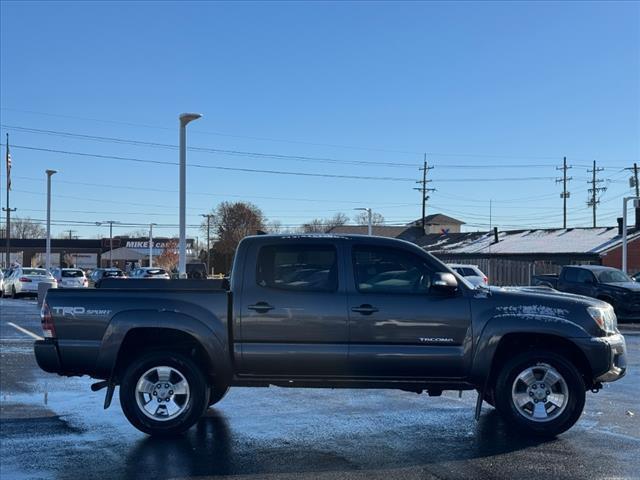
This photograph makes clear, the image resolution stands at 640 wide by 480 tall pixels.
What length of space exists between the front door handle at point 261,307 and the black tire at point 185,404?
0.86 m

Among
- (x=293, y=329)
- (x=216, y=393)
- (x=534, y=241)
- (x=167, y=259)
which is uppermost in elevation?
(x=534, y=241)

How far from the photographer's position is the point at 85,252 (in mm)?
100125

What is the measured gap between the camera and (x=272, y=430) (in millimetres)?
7445

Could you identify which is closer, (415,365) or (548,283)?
(415,365)

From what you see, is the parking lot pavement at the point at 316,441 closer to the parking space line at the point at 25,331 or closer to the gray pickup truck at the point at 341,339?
the gray pickup truck at the point at 341,339

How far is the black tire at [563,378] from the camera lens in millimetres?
7074

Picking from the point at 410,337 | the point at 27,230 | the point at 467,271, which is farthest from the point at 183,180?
the point at 27,230

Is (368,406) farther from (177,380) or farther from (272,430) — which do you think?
(177,380)

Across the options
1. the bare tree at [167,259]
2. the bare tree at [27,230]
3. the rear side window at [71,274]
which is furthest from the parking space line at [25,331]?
the bare tree at [27,230]

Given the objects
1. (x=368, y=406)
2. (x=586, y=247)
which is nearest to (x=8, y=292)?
(x=368, y=406)

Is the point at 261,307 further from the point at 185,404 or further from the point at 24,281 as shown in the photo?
the point at 24,281

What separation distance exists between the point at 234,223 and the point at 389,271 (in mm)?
74893

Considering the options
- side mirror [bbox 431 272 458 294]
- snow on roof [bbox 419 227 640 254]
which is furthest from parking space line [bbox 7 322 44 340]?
snow on roof [bbox 419 227 640 254]

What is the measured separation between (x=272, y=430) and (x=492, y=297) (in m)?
2.64
